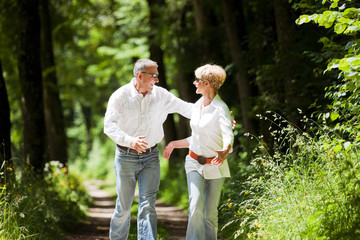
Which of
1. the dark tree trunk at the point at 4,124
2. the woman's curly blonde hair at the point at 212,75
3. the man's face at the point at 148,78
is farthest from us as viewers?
the dark tree trunk at the point at 4,124

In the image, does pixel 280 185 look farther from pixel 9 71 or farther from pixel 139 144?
pixel 9 71

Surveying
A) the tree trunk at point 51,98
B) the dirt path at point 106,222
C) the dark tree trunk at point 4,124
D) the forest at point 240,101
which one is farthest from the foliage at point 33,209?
the tree trunk at point 51,98

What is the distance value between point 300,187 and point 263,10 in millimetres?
7123

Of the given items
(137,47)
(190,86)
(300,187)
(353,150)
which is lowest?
(300,187)

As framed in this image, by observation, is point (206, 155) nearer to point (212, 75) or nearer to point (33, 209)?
point (212, 75)

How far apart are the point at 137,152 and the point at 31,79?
6.80 m

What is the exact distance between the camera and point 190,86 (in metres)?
19.2

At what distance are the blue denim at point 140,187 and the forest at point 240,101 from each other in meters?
1.14

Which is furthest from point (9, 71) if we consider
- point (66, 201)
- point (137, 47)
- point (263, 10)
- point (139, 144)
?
→ point (139, 144)

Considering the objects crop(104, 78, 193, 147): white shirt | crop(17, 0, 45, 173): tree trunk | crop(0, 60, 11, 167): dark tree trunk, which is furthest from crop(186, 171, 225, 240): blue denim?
crop(17, 0, 45, 173): tree trunk

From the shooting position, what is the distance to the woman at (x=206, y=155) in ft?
20.5

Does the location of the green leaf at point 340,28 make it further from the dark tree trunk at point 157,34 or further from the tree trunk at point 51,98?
the tree trunk at point 51,98

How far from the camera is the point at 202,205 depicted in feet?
20.6

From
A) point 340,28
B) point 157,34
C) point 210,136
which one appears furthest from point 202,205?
point 157,34
